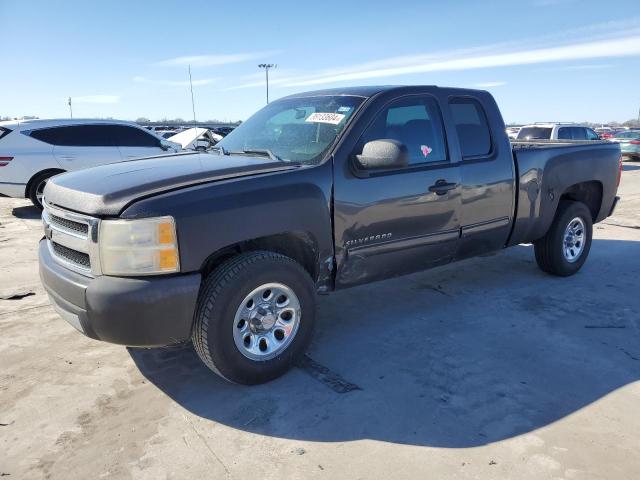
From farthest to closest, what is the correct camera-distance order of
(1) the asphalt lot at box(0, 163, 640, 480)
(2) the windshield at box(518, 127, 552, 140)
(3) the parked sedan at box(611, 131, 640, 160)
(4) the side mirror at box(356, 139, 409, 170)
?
(3) the parked sedan at box(611, 131, 640, 160), (2) the windshield at box(518, 127, 552, 140), (4) the side mirror at box(356, 139, 409, 170), (1) the asphalt lot at box(0, 163, 640, 480)

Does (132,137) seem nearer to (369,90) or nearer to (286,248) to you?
(369,90)

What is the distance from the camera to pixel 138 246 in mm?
2713

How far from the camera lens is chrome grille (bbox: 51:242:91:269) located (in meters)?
2.94

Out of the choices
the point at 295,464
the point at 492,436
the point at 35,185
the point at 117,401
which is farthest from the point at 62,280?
the point at 35,185

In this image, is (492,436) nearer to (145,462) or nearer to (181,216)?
(145,462)

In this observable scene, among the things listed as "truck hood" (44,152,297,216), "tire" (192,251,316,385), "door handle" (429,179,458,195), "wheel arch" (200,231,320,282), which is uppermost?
"truck hood" (44,152,297,216)

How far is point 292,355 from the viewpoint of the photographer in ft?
10.9

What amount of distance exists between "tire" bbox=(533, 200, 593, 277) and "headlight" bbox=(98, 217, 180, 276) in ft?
13.4

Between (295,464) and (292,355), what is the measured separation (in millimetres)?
899

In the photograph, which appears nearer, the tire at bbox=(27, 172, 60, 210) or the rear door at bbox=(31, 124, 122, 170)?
the tire at bbox=(27, 172, 60, 210)

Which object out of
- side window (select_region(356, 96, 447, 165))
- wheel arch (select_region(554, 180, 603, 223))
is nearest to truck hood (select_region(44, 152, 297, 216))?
side window (select_region(356, 96, 447, 165))

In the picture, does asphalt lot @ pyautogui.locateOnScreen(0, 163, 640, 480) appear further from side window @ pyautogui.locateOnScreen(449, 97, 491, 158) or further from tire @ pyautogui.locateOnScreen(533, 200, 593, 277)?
side window @ pyautogui.locateOnScreen(449, 97, 491, 158)

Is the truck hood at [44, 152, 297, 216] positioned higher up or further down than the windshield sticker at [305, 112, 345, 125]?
further down

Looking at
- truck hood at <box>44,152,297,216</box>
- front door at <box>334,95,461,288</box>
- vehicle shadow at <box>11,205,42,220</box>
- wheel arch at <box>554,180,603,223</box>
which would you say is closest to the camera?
truck hood at <box>44,152,297,216</box>
